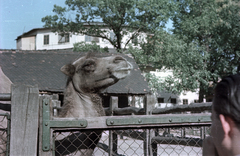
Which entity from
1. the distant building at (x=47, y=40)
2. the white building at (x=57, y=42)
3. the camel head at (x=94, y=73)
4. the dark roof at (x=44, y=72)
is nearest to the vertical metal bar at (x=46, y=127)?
the camel head at (x=94, y=73)

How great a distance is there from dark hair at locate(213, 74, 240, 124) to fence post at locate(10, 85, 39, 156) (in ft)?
4.44

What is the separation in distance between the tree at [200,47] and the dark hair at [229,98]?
18497mm

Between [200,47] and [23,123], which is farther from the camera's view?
[200,47]

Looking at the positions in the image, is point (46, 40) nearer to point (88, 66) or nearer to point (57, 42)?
point (57, 42)

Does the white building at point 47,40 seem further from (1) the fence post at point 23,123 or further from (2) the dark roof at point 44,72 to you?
(1) the fence post at point 23,123

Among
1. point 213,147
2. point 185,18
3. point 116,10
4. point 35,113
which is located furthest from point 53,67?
point 213,147

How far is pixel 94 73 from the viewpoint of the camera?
132 inches

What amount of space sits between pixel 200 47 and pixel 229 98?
21.0m

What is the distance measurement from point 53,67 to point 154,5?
7879mm

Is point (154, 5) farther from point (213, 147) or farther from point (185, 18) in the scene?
point (213, 147)

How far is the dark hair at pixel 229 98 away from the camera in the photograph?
1.91ft

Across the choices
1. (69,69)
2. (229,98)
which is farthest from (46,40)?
(229,98)

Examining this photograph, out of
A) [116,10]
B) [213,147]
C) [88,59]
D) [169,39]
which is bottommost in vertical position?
[213,147]

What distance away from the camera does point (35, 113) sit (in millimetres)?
1774
